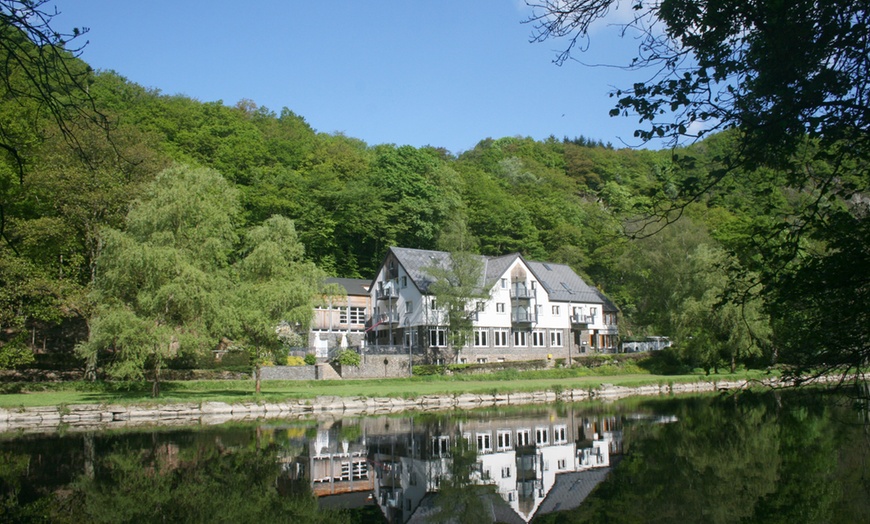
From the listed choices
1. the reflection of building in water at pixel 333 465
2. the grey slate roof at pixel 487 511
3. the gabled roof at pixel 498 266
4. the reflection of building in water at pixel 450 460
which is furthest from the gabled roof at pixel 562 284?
the grey slate roof at pixel 487 511

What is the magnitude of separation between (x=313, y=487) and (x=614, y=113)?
9728mm

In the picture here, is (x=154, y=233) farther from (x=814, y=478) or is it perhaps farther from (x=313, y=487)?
(x=814, y=478)

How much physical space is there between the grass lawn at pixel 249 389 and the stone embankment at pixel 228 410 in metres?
0.36

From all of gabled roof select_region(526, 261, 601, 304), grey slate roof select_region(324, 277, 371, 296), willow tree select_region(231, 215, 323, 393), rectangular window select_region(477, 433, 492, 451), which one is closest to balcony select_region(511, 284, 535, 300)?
gabled roof select_region(526, 261, 601, 304)

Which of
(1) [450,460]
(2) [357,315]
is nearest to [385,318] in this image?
(2) [357,315]

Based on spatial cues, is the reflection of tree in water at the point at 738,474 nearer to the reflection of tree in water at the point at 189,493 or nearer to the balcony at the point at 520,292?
the reflection of tree in water at the point at 189,493

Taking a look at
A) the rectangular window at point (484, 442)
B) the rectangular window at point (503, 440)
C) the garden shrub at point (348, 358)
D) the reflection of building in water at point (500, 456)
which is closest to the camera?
the reflection of building in water at point (500, 456)

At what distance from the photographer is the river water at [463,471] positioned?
11.1 meters

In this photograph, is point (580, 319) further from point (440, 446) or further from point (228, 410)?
point (440, 446)

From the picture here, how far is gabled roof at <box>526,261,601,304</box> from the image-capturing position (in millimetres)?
58719

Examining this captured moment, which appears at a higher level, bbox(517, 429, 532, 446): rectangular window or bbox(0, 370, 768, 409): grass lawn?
bbox(0, 370, 768, 409): grass lawn

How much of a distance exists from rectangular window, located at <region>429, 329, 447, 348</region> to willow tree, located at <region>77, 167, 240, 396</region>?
75.2ft

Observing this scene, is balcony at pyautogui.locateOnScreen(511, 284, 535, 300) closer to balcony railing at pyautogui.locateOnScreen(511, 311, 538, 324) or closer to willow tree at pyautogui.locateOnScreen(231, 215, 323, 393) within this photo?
balcony railing at pyautogui.locateOnScreen(511, 311, 538, 324)

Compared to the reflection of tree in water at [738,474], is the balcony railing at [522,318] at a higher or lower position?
higher
